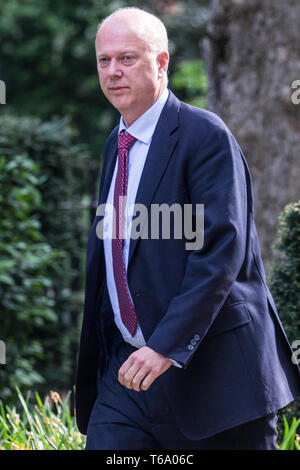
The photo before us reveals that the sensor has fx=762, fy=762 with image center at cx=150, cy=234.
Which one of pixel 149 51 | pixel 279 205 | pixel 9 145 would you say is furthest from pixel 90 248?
pixel 279 205

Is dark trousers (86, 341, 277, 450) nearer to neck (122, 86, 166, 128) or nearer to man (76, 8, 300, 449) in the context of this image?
man (76, 8, 300, 449)

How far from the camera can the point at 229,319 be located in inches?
95.3

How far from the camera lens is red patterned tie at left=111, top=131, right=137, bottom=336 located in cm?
257

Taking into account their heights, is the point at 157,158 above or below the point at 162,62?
below

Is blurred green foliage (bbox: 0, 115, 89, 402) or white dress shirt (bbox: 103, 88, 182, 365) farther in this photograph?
blurred green foliage (bbox: 0, 115, 89, 402)

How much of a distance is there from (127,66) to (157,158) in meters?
0.32

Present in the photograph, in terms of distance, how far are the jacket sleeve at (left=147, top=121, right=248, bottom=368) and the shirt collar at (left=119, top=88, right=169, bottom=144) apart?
0.96 ft

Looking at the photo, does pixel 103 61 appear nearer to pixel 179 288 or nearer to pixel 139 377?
pixel 179 288

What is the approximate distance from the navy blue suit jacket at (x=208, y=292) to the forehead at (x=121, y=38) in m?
0.26

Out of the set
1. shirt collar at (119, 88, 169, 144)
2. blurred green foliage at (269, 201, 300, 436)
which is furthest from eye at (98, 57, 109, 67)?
blurred green foliage at (269, 201, 300, 436)

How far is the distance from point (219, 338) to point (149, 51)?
3.19 ft

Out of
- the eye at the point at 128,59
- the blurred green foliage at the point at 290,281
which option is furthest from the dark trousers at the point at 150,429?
the blurred green foliage at the point at 290,281
